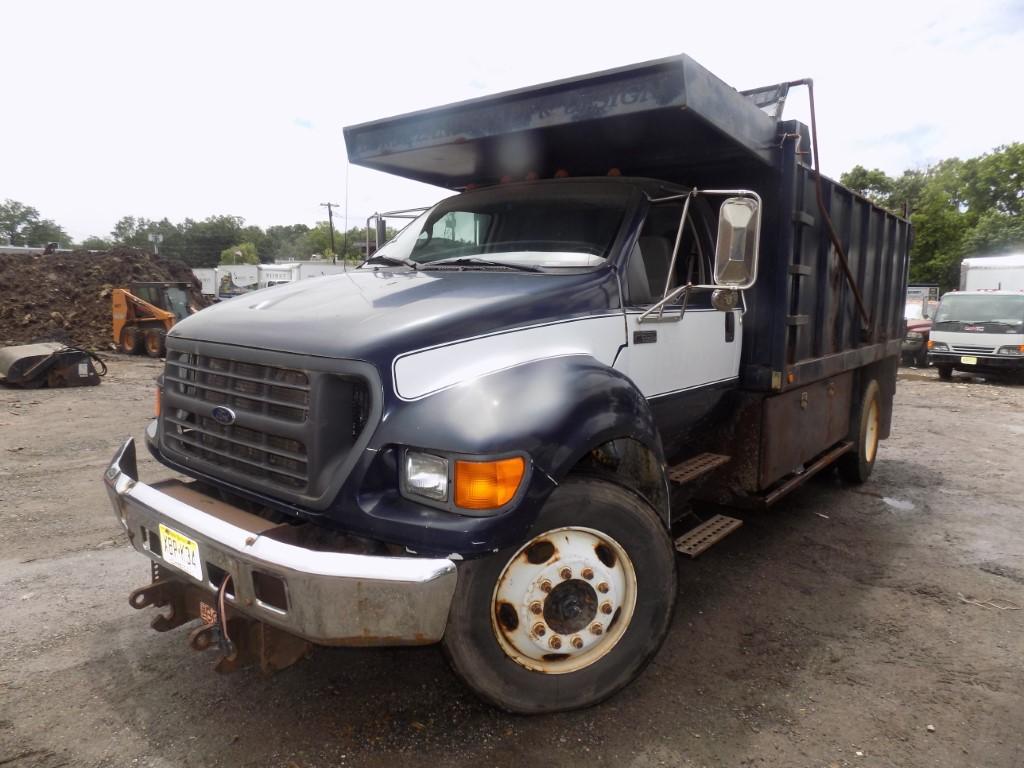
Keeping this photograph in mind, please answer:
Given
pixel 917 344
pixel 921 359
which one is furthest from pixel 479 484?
pixel 921 359

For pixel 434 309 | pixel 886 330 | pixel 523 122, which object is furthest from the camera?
pixel 886 330

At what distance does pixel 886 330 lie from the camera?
267 inches

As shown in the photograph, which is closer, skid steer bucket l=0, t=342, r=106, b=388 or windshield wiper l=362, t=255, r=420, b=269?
windshield wiper l=362, t=255, r=420, b=269

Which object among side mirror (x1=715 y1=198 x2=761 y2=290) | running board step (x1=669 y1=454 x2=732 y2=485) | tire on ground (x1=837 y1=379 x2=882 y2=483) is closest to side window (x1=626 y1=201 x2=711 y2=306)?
side mirror (x1=715 y1=198 x2=761 y2=290)

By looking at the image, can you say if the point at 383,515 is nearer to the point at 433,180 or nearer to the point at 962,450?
the point at 433,180

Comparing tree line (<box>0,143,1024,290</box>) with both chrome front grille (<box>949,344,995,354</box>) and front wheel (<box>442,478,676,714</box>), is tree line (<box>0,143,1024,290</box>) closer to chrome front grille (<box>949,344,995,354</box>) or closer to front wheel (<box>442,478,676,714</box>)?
chrome front grille (<box>949,344,995,354</box>)

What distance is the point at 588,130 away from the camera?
3.74 metres

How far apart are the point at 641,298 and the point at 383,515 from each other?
1.76 metres

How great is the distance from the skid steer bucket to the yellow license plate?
11.1m

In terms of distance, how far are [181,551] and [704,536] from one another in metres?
2.54

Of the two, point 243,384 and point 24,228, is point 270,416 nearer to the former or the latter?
point 243,384

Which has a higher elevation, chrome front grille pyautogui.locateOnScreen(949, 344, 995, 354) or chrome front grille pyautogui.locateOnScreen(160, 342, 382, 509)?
chrome front grille pyautogui.locateOnScreen(160, 342, 382, 509)

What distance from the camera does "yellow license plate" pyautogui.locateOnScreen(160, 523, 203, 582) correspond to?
2570mm

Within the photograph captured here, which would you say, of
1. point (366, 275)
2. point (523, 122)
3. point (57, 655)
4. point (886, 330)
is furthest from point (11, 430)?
point (886, 330)
